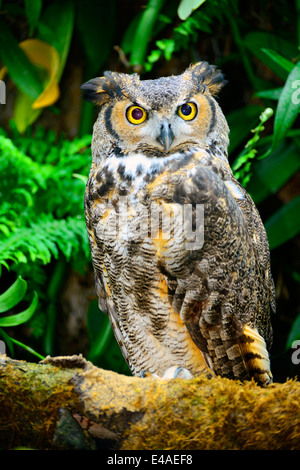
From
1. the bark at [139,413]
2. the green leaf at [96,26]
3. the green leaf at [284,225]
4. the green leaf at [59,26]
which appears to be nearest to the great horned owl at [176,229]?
the bark at [139,413]

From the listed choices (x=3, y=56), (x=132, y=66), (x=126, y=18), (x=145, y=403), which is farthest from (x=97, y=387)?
(x=126, y=18)

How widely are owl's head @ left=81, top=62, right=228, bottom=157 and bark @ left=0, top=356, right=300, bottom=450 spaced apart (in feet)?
2.04

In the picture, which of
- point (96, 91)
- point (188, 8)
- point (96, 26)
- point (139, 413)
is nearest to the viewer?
point (139, 413)

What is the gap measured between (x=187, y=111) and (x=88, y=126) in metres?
1.21

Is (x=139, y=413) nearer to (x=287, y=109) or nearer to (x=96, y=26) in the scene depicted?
(x=287, y=109)

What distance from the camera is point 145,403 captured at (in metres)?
1.10

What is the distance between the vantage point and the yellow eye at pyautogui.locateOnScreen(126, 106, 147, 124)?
53.7 inches

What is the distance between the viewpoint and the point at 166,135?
51.8 inches

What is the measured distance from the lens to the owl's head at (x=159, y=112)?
1.34 m

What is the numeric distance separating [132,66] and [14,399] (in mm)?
Result: 1477

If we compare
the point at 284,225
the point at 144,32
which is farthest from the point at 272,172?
the point at 144,32
